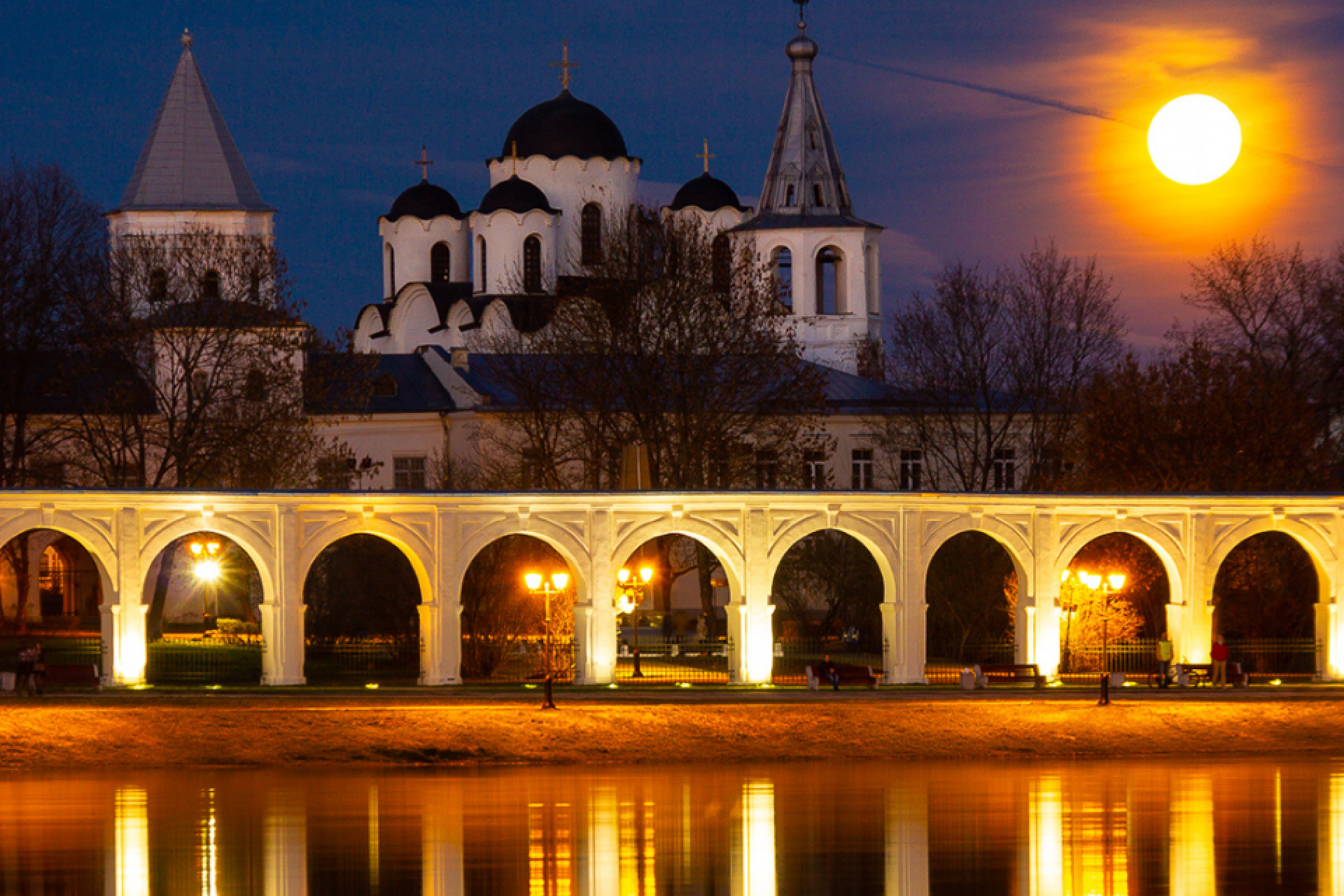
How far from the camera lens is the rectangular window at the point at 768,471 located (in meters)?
46.6

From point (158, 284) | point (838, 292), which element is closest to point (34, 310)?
point (158, 284)

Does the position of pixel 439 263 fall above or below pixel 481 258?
above

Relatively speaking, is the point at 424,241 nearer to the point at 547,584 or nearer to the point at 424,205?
the point at 424,205

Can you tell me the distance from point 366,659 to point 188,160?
17.6 meters

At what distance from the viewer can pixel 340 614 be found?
41969 mm

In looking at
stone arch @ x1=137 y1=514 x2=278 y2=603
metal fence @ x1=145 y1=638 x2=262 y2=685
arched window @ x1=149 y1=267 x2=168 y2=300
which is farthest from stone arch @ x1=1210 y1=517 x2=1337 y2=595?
arched window @ x1=149 y1=267 x2=168 y2=300

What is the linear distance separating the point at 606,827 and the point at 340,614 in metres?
18.6

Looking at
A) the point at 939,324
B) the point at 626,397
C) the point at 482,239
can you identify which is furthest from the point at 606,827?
the point at 482,239

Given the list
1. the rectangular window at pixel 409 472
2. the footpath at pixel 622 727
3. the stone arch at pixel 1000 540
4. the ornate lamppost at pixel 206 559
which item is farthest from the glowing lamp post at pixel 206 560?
the stone arch at pixel 1000 540

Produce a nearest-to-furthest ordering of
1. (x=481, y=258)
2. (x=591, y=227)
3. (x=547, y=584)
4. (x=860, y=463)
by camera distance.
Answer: (x=547, y=584)
(x=860, y=463)
(x=591, y=227)
(x=481, y=258)

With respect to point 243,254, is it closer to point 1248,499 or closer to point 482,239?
point 482,239

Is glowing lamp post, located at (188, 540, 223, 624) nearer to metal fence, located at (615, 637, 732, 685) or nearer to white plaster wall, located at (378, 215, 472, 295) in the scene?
metal fence, located at (615, 637, 732, 685)

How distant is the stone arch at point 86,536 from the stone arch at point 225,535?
444mm

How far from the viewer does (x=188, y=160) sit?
172ft
